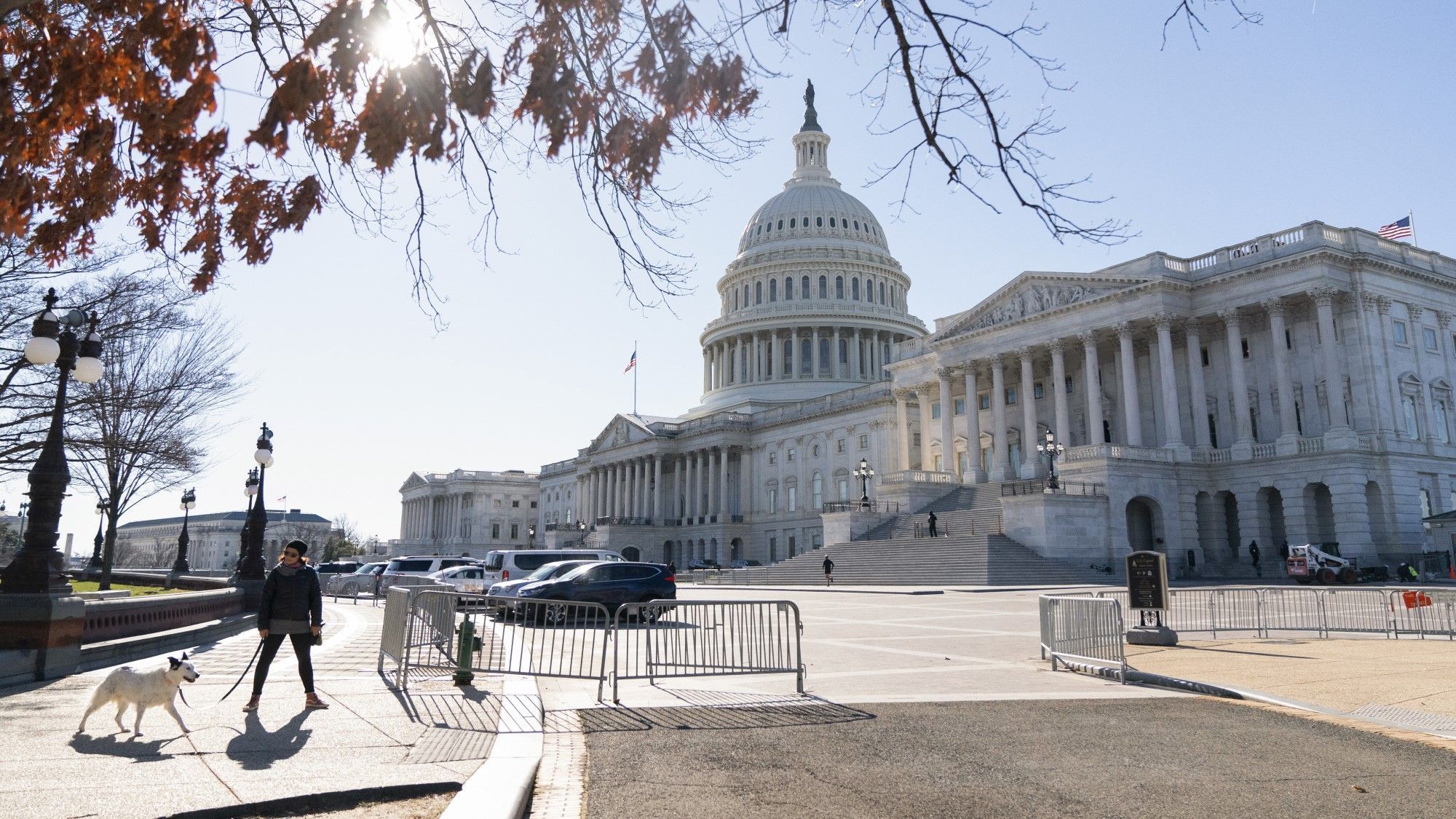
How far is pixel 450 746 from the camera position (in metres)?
7.99

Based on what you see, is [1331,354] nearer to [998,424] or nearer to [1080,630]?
[998,424]

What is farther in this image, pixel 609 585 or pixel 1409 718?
pixel 609 585

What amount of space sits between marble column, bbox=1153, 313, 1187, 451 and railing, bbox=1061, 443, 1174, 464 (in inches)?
28.8

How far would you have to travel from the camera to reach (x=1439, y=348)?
50375 mm

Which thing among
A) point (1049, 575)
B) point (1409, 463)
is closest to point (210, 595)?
point (1049, 575)

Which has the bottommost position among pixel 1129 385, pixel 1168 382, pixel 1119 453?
pixel 1119 453

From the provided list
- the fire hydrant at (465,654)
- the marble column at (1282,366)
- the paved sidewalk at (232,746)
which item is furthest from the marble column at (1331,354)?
the paved sidewalk at (232,746)

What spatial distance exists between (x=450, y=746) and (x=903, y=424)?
64641mm

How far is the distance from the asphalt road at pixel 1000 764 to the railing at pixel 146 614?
927 cm

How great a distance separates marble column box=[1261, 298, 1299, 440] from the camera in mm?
47781

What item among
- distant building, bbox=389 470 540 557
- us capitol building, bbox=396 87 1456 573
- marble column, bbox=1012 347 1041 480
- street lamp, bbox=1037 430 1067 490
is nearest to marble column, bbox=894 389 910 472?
us capitol building, bbox=396 87 1456 573

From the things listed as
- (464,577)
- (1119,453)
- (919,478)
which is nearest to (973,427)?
(919,478)

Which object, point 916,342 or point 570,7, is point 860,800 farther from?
point 916,342

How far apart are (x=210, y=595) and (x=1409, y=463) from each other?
50198 millimetres
